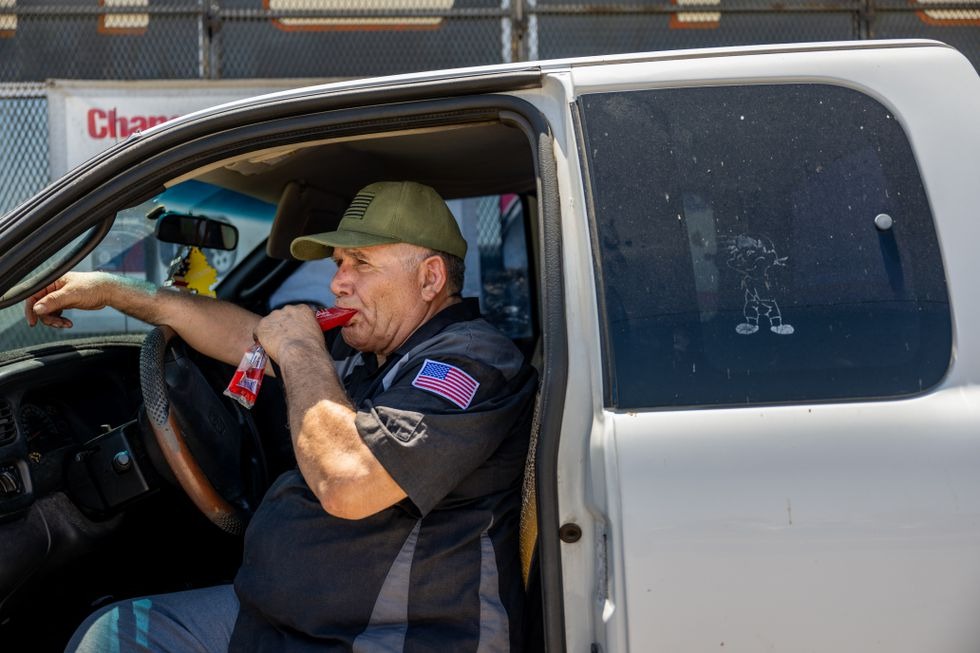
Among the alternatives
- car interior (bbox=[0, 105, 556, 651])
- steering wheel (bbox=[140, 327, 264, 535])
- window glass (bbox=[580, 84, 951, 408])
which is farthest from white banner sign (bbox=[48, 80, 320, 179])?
window glass (bbox=[580, 84, 951, 408])

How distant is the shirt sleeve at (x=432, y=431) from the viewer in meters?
1.71

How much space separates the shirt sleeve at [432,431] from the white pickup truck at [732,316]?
146 millimetres

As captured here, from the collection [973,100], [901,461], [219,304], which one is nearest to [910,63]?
[973,100]

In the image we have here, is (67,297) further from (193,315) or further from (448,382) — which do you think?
(448,382)

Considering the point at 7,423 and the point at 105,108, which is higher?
the point at 105,108

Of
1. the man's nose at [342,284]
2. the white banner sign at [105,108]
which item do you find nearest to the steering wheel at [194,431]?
the man's nose at [342,284]

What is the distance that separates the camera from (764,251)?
1.61m

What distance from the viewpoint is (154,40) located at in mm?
6184

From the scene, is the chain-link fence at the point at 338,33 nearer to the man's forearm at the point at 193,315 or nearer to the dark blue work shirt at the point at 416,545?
the man's forearm at the point at 193,315

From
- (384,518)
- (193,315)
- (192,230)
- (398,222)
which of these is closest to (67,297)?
(193,315)

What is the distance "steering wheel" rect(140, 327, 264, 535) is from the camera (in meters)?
2.12

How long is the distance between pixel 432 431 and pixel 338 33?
16.3ft

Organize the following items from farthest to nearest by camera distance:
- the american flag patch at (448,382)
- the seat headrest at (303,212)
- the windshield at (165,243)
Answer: the seat headrest at (303,212) → the windshield at (165,243) → the american flag patch at (448,382)

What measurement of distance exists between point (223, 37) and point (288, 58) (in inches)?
16.4
